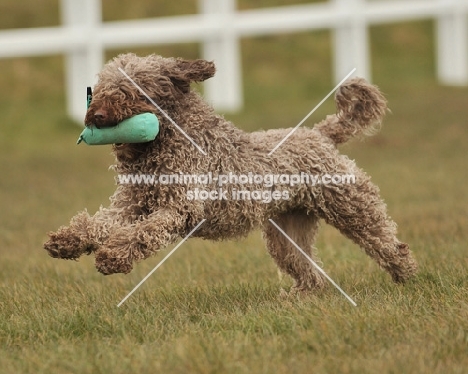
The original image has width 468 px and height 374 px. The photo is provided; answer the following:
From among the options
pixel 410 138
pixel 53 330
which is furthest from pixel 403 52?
pixel 53 330

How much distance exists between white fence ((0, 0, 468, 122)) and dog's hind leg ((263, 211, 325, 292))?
329 inches

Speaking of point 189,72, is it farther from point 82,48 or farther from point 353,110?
point 82,48

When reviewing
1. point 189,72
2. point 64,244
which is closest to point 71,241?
point 64,244

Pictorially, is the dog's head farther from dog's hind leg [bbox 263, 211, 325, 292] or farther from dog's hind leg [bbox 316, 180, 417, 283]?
dog's hind leg [bbox 263, 211, 325, 292]

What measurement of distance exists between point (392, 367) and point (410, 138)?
1098 cm

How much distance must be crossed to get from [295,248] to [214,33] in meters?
9.58

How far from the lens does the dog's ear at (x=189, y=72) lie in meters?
5.34

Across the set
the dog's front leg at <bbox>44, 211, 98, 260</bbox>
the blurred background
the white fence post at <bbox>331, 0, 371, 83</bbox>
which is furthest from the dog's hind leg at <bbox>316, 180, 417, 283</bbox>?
the white fence post at <bbox>331, 0, 371, 83</bbox>

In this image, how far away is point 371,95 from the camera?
6.07 m

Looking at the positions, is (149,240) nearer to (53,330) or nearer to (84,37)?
(53,330)

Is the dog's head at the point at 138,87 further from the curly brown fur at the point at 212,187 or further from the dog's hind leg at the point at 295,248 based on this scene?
the dog's hind leg at the point at 295,248

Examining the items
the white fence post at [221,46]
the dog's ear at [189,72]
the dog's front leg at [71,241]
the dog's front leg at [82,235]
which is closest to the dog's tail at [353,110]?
the dog's ear at [189,72]

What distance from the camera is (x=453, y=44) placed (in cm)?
1788

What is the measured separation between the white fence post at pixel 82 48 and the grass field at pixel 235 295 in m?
0.98
